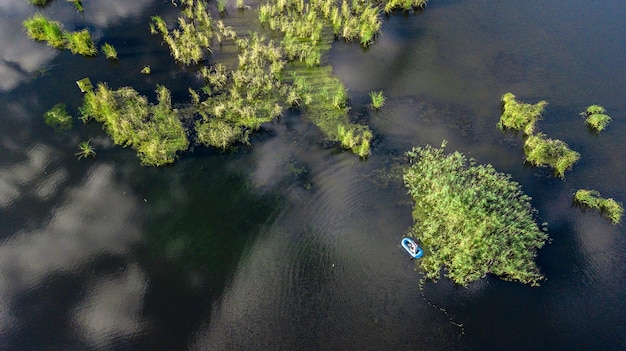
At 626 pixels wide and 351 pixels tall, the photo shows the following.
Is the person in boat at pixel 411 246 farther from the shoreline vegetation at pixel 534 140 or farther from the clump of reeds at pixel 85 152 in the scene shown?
the clump of reeds at pixel 85 152

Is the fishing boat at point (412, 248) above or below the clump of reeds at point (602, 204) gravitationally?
below

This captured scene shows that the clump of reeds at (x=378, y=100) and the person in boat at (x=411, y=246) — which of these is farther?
the clump of reeds at (x=378, y=100)

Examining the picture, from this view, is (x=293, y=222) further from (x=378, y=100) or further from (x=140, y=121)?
(x=140, y=121)

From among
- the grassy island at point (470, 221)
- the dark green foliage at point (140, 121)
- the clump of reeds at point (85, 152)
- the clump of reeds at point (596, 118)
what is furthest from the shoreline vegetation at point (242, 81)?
the clump of reeds at point (596, 118)

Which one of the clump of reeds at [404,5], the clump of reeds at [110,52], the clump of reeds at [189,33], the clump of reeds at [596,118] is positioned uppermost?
the clump of reeds at [404,5]

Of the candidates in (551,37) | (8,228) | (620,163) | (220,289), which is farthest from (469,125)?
(8,228)

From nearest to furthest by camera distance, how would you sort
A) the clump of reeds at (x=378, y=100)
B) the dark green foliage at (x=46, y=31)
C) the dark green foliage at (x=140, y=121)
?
the dark green foliage at (x=140, y=121)
the clump of reeds at (x=378, y=100)
the dark green foliage at (x=46, y=31)
